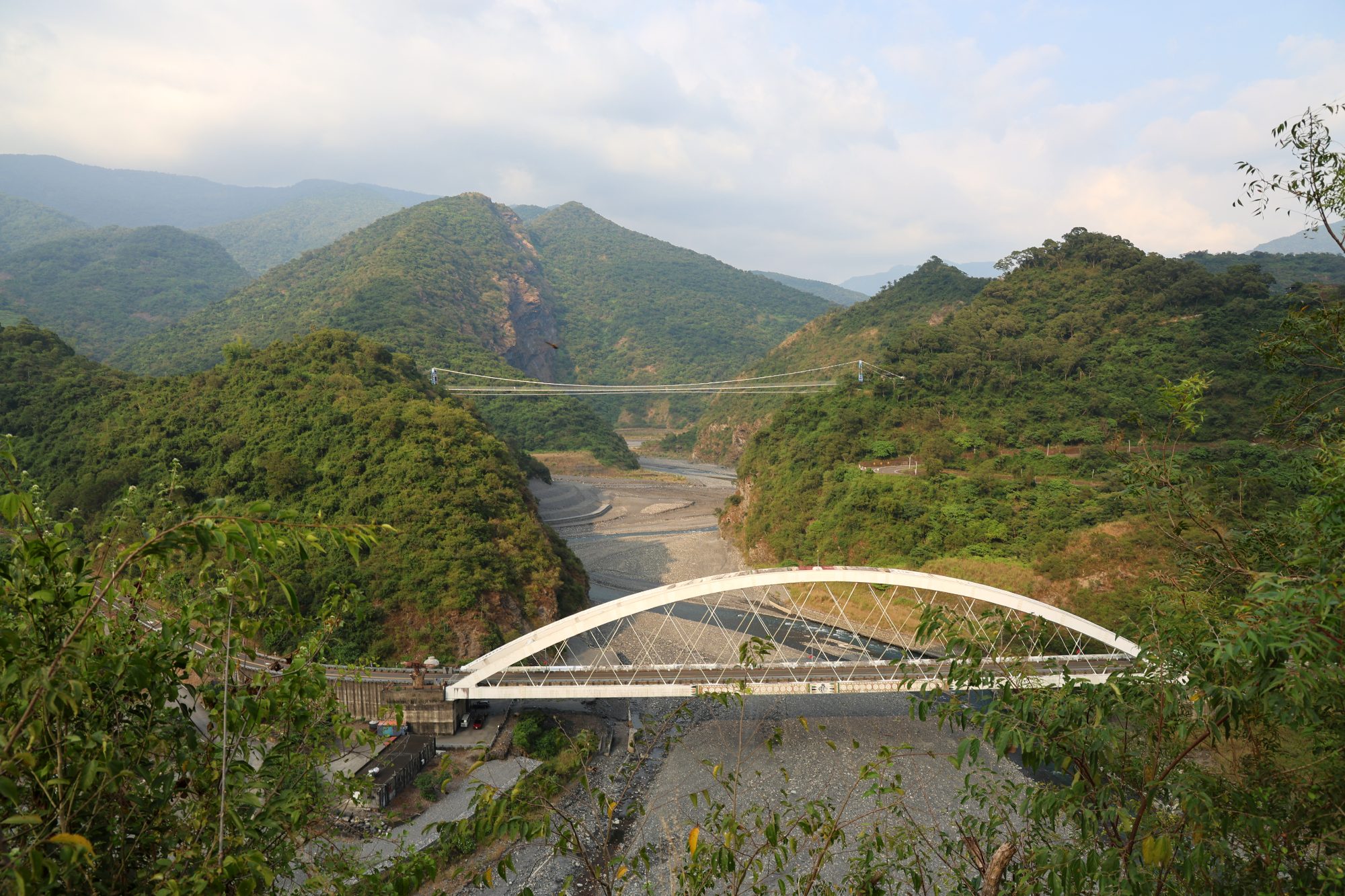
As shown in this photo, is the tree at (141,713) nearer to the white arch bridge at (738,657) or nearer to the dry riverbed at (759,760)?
the dry riverbed at (759,760)

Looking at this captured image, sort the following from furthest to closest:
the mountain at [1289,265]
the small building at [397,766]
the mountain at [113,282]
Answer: the mountain at [113,282]
the mountain at [1289,265]
the small building at [397,766]

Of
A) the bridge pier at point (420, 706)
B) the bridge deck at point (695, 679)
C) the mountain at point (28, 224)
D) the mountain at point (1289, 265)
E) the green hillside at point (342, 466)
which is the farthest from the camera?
the mountain at point (28, 224)

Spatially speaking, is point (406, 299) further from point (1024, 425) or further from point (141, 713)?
point (141, 713)

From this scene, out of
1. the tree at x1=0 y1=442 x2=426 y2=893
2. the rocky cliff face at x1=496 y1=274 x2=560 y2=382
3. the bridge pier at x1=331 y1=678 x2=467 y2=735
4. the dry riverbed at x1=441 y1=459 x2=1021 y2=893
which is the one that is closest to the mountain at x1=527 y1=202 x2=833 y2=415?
the rocky cliff face at x1=496 y1=274 x2=560 y2=382

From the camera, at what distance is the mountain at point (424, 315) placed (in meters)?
69.1

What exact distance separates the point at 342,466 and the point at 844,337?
192 ft

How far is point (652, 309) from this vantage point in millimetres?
137875

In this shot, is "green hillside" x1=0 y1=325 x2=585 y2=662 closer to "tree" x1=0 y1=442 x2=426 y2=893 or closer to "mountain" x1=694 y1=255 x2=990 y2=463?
"tree" x1=0 y1=442 x2=426 y2=893

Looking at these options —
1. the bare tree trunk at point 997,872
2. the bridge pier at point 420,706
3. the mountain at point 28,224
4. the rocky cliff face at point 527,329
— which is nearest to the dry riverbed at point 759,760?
the bare tree trunk at point 997,872

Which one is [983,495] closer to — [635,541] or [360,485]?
[635,541]

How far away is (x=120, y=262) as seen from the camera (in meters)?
113

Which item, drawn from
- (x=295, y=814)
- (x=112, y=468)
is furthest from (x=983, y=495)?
(x=112, y=468)

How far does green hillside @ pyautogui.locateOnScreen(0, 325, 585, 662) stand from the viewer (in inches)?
1006

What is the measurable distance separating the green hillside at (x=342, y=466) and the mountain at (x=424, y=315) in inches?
1099
